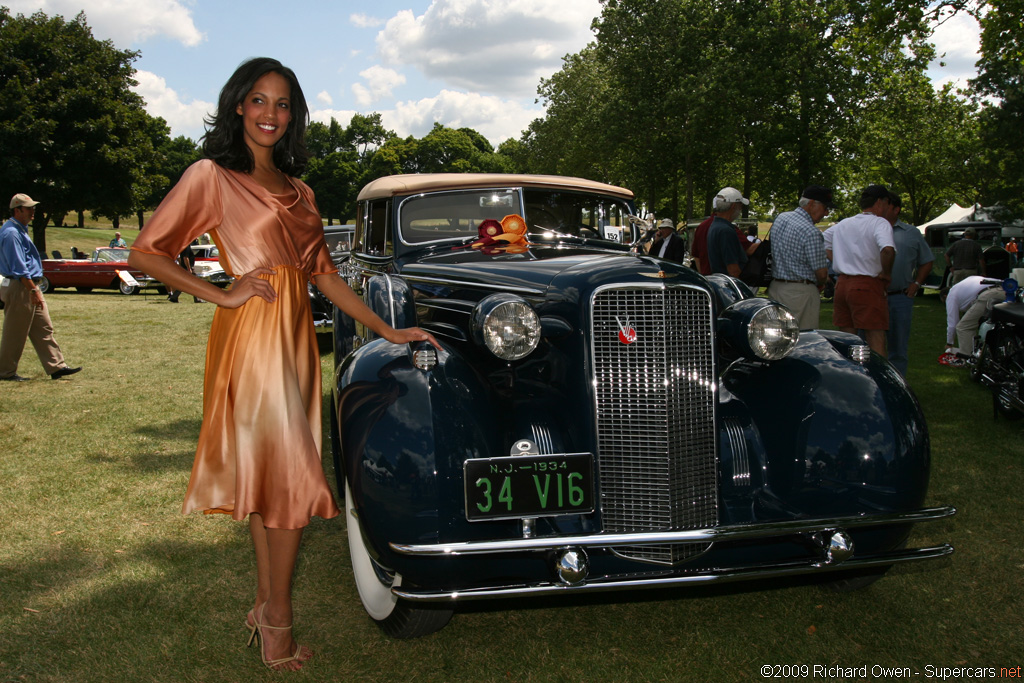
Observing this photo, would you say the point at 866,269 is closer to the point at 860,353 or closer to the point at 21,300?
the point at 860,353

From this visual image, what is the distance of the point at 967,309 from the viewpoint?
30.3ft

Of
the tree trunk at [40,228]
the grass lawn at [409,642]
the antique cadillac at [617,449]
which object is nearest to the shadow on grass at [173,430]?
the grass lawn at [409,642]

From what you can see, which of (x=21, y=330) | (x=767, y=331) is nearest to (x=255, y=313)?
(x=767, y=331)

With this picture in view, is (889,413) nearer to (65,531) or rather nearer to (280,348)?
(280,348)

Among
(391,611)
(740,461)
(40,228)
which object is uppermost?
(40,228)

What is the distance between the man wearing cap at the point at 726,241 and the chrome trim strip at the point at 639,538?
4557 millimetres

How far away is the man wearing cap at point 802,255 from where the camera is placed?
6434 mm

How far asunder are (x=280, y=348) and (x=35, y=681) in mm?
1567

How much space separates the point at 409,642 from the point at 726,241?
502cm

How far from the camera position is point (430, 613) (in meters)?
2.99

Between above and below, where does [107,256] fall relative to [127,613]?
above

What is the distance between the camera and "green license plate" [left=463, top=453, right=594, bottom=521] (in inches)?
102

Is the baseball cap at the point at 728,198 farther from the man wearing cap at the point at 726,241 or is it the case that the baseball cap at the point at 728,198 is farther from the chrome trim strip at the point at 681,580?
the chrome trim strip at the point at 681,580

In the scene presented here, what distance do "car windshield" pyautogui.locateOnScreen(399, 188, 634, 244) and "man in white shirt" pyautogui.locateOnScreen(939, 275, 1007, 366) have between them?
5992 mm
